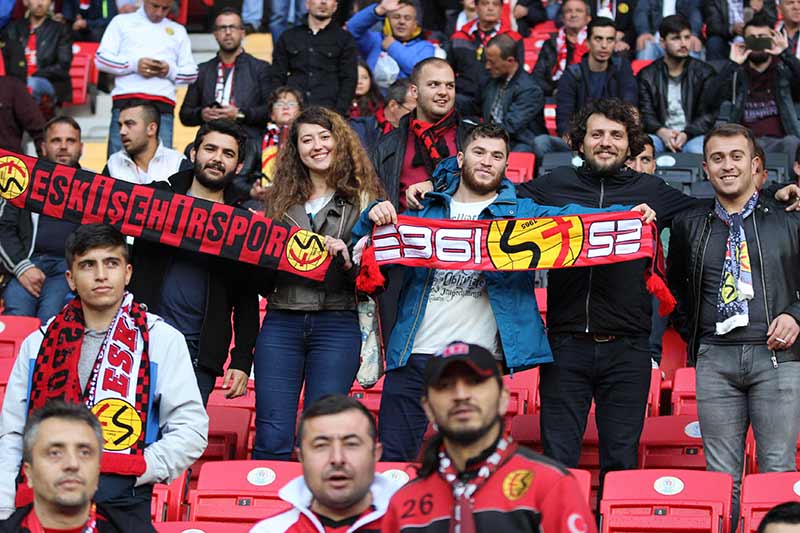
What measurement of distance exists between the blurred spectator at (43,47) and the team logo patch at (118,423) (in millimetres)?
7703

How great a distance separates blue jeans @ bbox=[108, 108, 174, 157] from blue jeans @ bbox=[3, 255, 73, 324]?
1939 millimetres

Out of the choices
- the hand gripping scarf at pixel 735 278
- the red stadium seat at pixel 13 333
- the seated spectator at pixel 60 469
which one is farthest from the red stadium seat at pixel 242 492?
the red stadium seat at pixel 13 333

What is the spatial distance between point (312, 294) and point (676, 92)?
17.3ft

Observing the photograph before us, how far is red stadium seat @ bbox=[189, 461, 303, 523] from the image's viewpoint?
6672 millimetres

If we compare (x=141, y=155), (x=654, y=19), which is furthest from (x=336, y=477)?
(x=654, y=19)

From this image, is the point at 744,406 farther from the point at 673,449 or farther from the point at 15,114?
the point at 15,114

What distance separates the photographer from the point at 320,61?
11.6 meters

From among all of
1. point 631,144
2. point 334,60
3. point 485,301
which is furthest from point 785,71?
point 485,301

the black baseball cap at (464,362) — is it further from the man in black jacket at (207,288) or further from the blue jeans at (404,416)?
the man in black jacket at (207,288)

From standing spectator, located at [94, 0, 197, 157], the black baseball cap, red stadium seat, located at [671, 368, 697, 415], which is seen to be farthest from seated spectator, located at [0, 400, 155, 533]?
standing spectator, located at [94, 0, 197, 157]

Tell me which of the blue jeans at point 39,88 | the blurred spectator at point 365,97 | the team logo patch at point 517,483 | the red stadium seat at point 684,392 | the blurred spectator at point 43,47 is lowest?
the team logo patch at point 517,483

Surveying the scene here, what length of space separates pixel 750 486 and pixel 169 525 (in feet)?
7.93

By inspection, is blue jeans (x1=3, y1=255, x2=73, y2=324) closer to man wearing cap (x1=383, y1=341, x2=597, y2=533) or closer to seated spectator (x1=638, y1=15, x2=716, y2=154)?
seated spectator (x1=638, y1=15, x2=716, y2=154)

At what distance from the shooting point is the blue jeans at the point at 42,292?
30.1 feet
